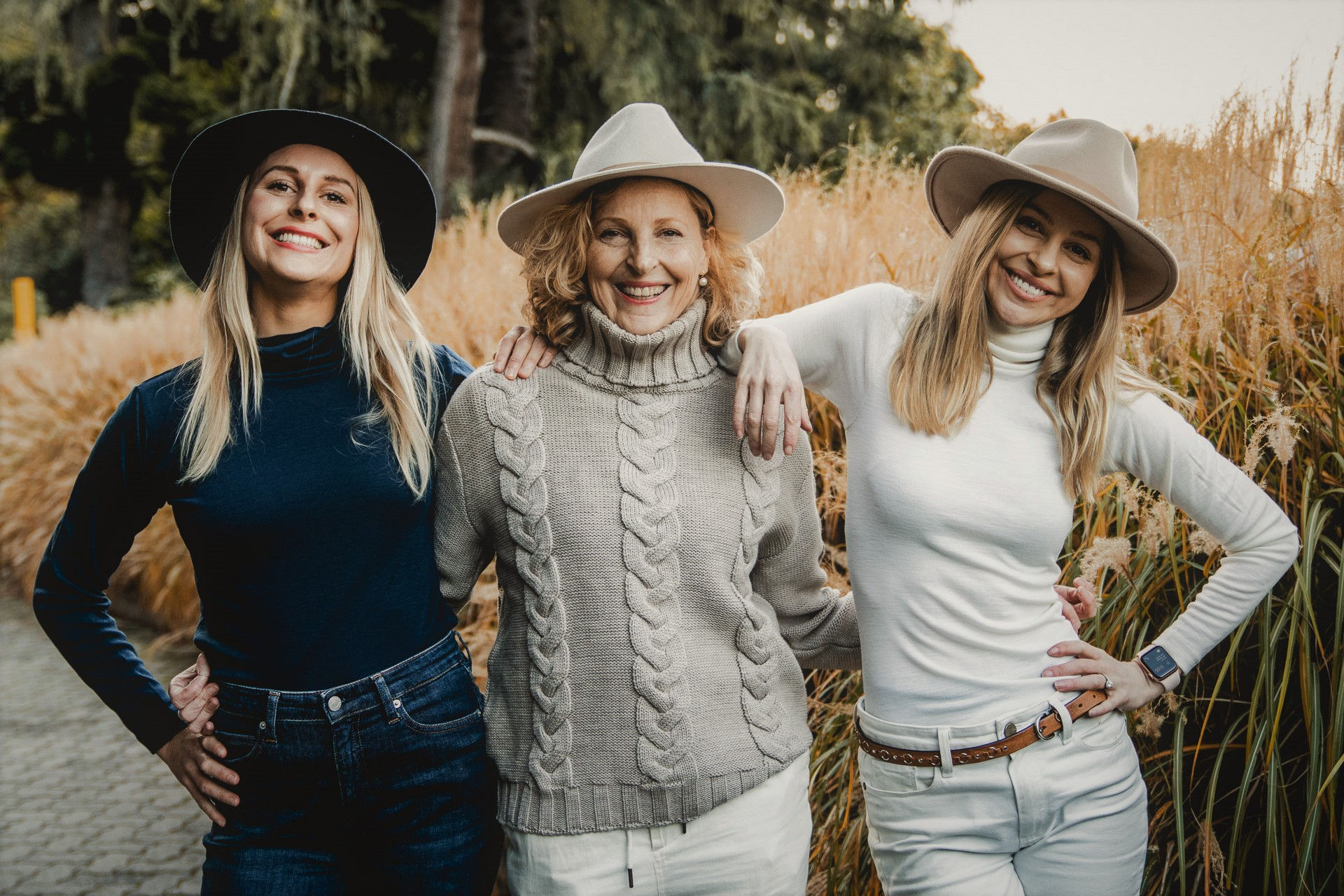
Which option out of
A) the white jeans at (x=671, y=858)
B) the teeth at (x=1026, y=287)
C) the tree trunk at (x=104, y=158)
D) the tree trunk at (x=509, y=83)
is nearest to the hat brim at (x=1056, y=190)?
the teeth at (x=1026, y=287)

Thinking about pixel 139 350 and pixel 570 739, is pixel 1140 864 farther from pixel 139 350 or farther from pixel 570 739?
pixel 139 350

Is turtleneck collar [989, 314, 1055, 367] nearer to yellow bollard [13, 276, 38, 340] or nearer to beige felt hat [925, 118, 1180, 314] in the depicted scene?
beige felt hat [925, 118, 1180, 314]

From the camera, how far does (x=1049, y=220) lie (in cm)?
202

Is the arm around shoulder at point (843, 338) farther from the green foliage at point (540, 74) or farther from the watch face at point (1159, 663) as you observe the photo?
the green foliage at point (540, 74)

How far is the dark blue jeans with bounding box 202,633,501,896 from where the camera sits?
1.87 meters

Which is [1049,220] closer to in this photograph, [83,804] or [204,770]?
[204,770]

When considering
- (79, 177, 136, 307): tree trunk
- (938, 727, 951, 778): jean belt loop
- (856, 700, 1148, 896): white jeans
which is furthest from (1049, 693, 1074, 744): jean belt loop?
(79, 177, 136, 307): tree trunk

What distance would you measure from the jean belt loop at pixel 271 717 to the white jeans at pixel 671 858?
1.65ft

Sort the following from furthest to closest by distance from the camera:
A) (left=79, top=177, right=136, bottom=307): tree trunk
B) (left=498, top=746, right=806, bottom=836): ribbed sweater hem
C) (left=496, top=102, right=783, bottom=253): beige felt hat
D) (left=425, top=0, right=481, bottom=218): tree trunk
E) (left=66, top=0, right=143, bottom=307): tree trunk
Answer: (left=79, top=177, right=136, bottom=307): tree trunk
(left=66, top=0, right=143, bottom=307): tree trunk
(left=425, top=0, right=481, bottom=218): tree trunk
(left=496, top=102, right=783, bottom=253): beige felt hat
(left=498, top=746, right=806, bottom=836): ribbed sweater hem

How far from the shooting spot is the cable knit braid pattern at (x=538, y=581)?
6.12 ft

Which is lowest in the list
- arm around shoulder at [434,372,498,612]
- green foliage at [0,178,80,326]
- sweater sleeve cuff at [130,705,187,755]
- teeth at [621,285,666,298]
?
green foliage at [0,178,80,326]

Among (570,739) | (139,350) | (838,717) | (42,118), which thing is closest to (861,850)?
(838,717)

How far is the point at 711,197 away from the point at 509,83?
9463mm

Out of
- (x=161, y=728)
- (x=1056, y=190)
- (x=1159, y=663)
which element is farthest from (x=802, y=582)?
(x=161, y=728)
